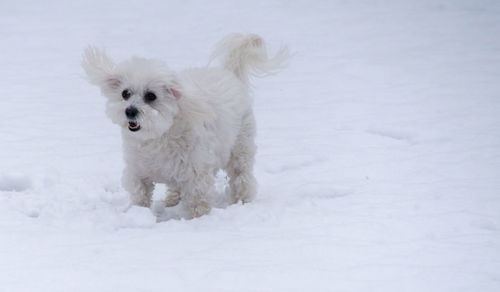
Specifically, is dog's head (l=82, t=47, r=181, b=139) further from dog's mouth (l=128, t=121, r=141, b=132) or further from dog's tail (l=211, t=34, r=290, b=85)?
dog's tail (l=211, t=34, r=290, b=85)

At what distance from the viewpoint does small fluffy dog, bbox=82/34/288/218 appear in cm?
429

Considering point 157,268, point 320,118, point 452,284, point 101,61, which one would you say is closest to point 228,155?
point 101,61

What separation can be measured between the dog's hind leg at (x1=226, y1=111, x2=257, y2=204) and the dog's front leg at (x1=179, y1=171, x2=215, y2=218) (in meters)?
0.52

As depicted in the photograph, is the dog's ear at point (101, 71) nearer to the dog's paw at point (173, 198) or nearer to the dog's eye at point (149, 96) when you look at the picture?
the dog's eye at point (149, 96)

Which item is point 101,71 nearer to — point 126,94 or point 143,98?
point 126,94

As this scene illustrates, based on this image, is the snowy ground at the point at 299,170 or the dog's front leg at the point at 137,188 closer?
the snowy ground at the point at 299,170

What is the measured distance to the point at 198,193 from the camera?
15.3ft

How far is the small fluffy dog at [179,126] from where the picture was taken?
4293 mm

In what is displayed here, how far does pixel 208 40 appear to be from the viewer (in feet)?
39.6

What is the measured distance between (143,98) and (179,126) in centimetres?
37

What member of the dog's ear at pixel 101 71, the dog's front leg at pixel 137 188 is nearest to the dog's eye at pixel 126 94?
the dog's ear at pixel 101 71

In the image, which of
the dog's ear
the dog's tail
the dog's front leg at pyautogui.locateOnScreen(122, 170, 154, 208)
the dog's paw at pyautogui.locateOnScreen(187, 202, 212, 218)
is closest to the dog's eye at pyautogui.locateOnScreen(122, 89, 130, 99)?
the dog's ear

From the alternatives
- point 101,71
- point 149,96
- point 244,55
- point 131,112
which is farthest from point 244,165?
point 101,71

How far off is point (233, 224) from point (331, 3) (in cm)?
1116
